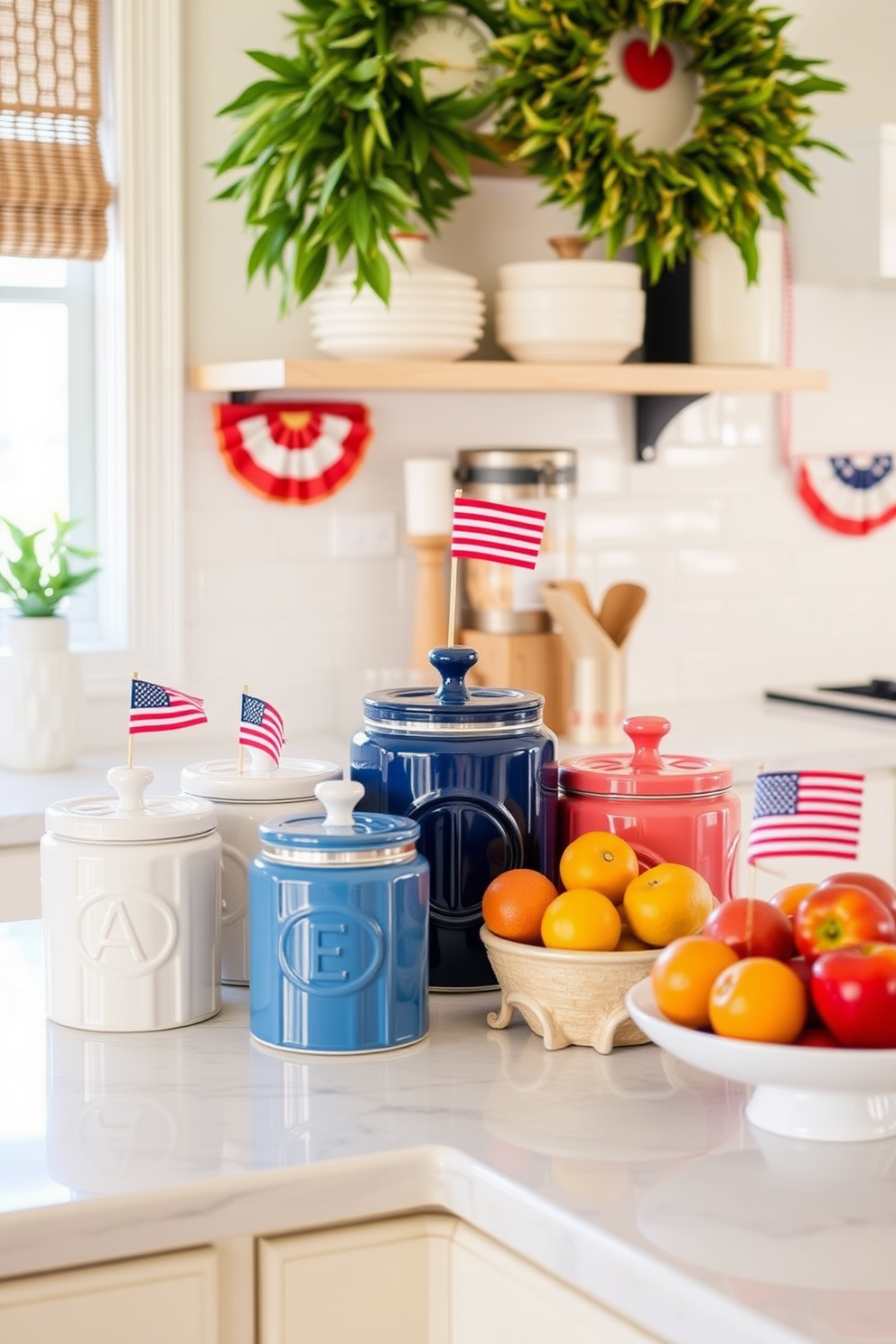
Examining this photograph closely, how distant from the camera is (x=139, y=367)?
3.02 metres

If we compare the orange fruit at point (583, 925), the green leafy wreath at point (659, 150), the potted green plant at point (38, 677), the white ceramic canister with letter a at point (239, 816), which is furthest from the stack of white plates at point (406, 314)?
the orange fruit at point (583, 925)

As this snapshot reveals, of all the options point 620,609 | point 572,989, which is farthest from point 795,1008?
point 620,609

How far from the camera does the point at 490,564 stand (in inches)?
124

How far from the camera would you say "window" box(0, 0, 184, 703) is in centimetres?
296

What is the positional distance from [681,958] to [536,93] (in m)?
2.11

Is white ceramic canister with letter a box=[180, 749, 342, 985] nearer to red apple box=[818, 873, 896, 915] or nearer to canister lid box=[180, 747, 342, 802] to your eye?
canister lid box=[180, 747, 342, 802]

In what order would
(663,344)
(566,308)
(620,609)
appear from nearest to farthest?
1. (566,308)
2. (620,609)
3. (663,344)

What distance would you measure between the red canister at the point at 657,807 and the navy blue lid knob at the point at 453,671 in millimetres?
120

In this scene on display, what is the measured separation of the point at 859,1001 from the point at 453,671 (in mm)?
544

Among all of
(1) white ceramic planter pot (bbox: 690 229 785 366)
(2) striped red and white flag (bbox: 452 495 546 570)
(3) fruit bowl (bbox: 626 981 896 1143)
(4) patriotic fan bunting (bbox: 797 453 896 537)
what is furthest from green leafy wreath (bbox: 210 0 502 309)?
(3) fruit bowl (bbox: 626 981 896 1143)

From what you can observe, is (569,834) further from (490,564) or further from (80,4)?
(80,4)

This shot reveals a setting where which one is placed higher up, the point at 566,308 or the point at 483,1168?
the point at 566,308

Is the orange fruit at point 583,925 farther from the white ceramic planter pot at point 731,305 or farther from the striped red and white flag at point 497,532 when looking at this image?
the white ceramic planter pot at point 731,305

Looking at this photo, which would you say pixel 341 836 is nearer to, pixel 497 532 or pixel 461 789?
pixel 461 789
